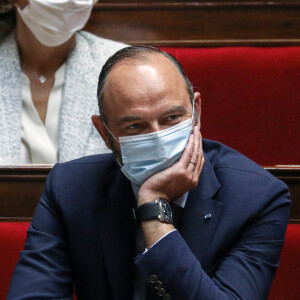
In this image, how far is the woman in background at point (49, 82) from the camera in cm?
71

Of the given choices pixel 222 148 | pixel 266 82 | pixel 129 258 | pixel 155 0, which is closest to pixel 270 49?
pixel 266 82

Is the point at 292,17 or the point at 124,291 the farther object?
the point at 292,17

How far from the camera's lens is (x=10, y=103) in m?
0.73

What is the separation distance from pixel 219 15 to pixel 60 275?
45cm

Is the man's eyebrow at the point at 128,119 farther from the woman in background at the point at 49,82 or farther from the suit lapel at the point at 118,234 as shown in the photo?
the woman in background at the point at 49,82

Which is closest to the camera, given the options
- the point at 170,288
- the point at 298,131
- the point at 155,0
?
the point at 170,288

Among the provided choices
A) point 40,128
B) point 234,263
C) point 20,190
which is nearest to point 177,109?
point 234,263

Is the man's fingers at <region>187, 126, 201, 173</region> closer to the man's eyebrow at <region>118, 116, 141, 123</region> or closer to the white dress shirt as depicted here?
the man's eyebrow at <region>118, 116, 141, 123</region>

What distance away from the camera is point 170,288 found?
41 centimetres

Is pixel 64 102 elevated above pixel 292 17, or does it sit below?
below

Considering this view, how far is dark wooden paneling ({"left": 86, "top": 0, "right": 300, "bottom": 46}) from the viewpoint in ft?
2.54

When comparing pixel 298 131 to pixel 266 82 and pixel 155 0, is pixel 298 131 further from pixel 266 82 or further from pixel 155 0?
pixel 155 0

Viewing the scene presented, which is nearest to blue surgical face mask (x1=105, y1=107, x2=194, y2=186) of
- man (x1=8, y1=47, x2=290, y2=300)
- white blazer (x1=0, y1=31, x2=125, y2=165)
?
man (x1=8, y1=47, x2=290, y2=300)

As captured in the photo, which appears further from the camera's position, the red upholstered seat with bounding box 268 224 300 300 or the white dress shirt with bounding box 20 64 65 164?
the white dress shirt with bounding box 20 64 65 164
